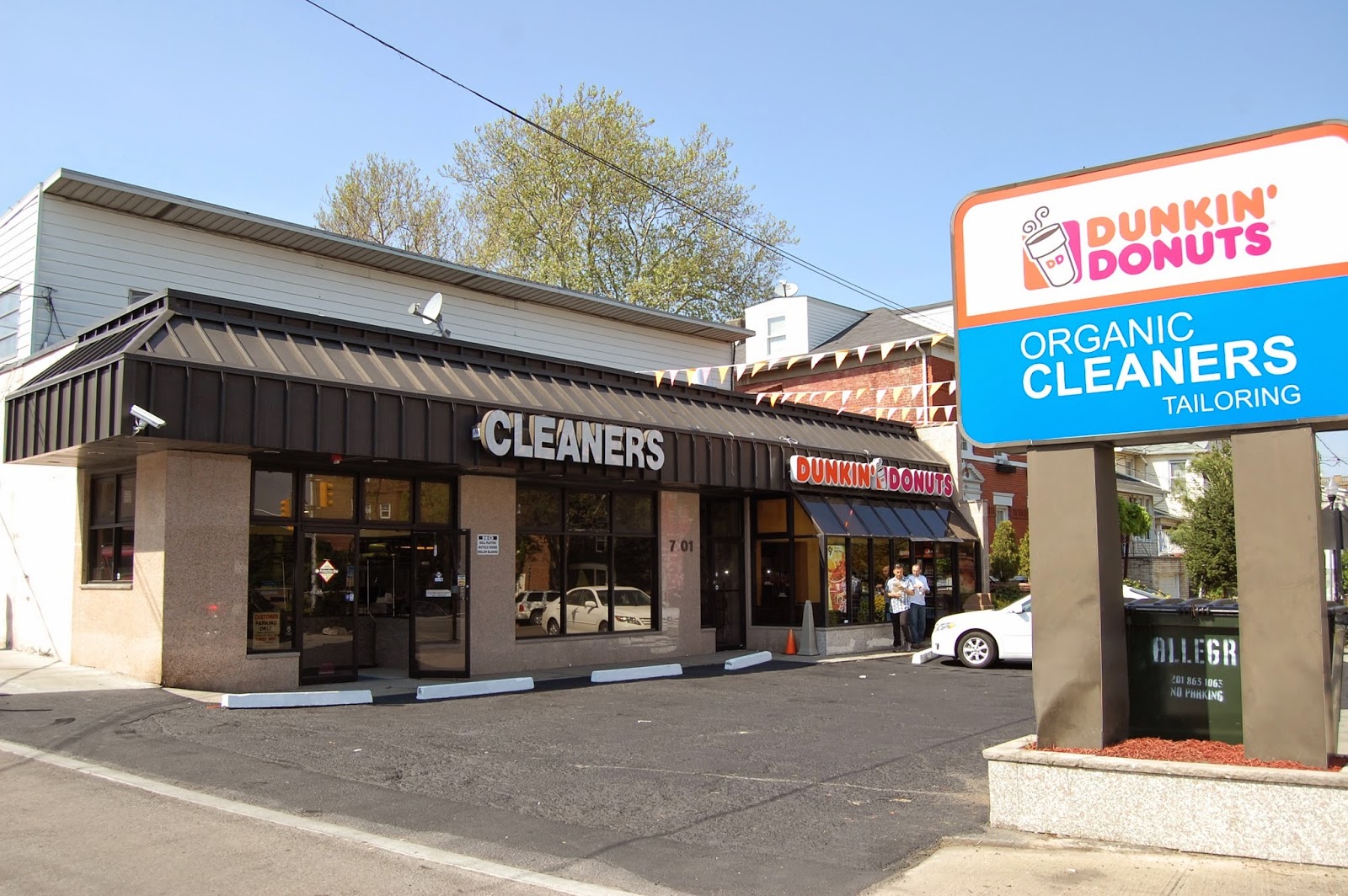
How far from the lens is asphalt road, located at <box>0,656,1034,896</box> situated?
6.82 m

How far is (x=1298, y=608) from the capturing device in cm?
656

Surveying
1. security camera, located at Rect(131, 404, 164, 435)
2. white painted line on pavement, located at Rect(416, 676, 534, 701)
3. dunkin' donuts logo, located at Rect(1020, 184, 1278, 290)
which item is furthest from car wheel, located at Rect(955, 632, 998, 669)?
security camera, located at Rect(131, 404, 164, 435)

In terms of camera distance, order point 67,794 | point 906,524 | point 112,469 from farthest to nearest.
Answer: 1. point 906,524
2. point 112,469
3. point 67,794

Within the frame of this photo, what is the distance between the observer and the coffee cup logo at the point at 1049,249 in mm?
7711

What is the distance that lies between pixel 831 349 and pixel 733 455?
14.0m

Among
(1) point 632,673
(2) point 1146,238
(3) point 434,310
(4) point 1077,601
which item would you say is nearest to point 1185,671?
(4) point 1077,601

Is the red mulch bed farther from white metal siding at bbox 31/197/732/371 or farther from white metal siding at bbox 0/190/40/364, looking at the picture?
white metal siding at bbox 0/190/40/364

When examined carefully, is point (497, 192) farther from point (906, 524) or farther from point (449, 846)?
point (449, 846)

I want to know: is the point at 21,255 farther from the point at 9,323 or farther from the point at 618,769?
the point at 618,769

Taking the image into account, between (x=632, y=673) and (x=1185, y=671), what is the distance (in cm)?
1002

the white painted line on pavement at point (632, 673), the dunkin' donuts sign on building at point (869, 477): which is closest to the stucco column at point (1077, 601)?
the white painted line on pavement at point (632, 673)

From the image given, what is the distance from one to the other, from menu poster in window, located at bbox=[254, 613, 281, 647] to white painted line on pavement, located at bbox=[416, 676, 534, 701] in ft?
6.49

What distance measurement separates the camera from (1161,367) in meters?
7.25

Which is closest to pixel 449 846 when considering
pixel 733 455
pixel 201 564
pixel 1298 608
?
pixel 1298 608
